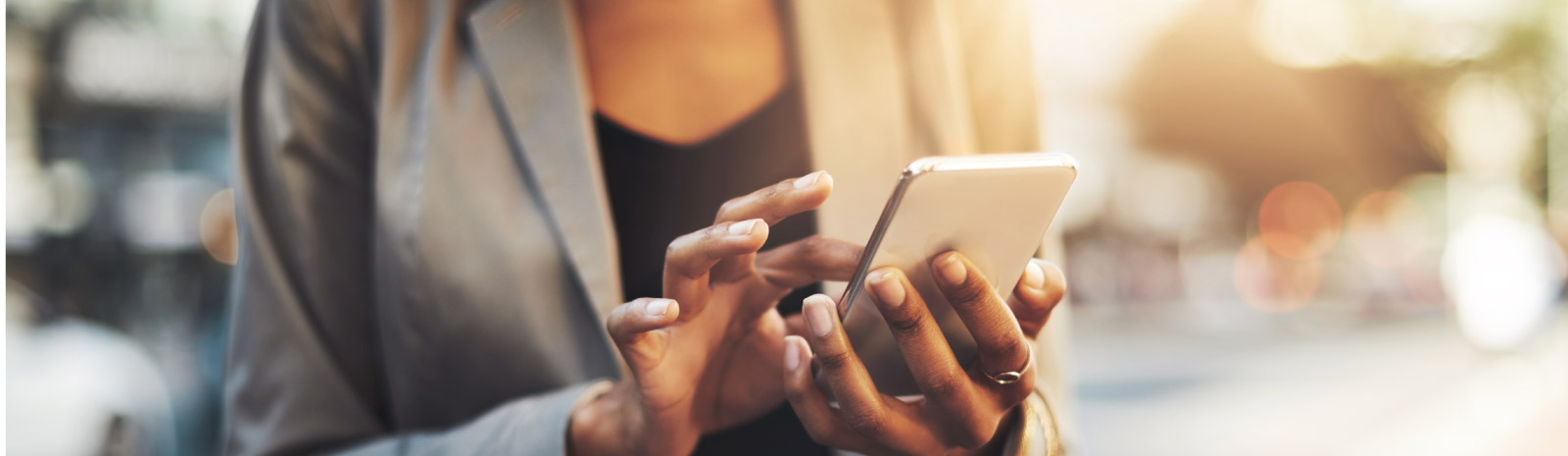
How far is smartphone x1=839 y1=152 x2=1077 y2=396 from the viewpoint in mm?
490

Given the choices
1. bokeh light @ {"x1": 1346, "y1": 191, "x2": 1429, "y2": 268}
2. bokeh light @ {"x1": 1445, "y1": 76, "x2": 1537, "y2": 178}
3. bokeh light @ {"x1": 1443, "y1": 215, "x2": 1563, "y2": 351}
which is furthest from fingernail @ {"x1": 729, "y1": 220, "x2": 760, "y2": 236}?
bokeh light @ {"x1": 1346, "y1": 191, "x2": 1429, "y2": 268}

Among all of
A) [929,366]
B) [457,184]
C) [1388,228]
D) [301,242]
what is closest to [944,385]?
[929,366]

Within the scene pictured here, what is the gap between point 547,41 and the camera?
754mm

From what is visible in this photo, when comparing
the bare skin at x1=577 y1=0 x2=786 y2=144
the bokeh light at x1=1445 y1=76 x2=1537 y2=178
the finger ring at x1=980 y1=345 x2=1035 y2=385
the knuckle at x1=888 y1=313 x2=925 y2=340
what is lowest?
the bokeh light at x1=1445 y1=76 x2=1537 y2=178

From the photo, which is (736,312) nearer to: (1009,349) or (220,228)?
(1009,349)

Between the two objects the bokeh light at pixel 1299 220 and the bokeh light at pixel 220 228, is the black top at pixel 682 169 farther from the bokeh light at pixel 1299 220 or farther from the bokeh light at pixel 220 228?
the bokeh light at pixel 1299 220

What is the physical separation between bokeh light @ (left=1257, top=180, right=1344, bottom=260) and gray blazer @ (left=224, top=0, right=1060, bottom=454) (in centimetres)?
1662

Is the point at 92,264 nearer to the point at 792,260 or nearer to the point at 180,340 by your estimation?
the point at 180,340

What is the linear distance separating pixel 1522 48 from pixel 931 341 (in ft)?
35.0

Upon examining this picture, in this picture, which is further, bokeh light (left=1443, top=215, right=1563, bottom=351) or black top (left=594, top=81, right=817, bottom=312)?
bokeh light (left=1443, top=215, right=1563, bottom=351)

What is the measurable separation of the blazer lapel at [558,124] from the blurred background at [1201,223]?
0.46 m

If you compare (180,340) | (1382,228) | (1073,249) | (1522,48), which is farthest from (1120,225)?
(180,340)

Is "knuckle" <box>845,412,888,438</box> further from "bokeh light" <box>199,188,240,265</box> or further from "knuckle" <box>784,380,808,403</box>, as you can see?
"bokeh light" <box>199,188,240,265</box>

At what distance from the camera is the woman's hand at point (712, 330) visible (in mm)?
510
